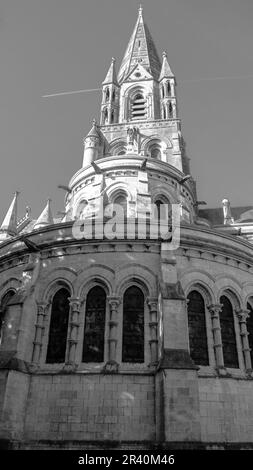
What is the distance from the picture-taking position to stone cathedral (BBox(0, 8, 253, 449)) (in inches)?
445

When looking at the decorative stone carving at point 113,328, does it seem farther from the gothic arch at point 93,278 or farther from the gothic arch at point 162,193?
the gothic arch at point 162,193

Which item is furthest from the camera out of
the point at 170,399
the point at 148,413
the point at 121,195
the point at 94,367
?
the point at 121,195

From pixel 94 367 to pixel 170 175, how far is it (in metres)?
18.0

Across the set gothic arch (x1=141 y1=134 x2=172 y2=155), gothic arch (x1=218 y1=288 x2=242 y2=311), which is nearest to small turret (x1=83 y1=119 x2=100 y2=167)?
gothic arch (x1=141 y1=134 x2=172 y2=155)

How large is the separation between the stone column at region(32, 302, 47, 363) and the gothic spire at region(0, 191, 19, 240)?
63.2ft

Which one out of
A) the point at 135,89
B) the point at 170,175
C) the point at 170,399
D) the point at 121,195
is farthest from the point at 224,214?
the point at 170,399

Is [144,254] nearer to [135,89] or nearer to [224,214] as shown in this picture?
[224,214]

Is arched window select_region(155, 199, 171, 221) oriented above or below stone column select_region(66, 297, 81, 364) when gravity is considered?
above

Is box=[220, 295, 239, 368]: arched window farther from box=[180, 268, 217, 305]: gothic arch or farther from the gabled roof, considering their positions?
the gabled roof

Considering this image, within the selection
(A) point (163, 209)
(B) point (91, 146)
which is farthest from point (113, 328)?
(B) point (91, 146)

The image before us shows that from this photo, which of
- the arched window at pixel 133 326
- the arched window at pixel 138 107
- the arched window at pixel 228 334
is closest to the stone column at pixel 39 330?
the arched window at pixel 133 326

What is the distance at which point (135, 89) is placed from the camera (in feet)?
141

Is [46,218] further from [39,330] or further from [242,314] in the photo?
[242,314]

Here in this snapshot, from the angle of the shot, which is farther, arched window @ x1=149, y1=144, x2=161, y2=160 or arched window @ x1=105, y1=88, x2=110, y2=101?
arched window @ x1=105, y1=88, x2=110, y2=101
